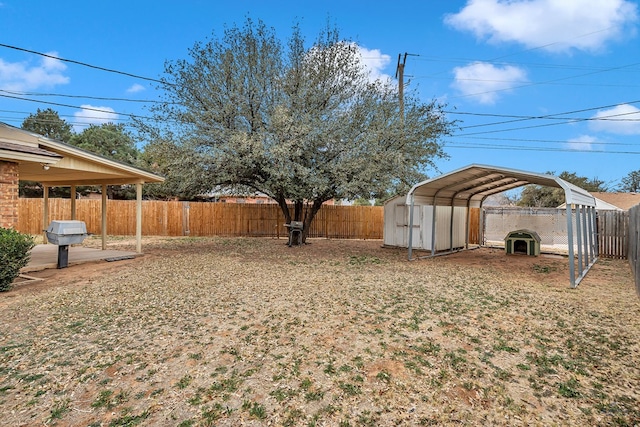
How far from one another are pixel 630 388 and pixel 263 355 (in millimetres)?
3182

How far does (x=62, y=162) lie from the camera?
7590 millimetres

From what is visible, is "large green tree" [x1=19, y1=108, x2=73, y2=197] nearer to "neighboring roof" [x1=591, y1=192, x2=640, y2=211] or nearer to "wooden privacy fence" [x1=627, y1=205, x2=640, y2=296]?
"wooden privacy fence" [x1=627, y1=205, x2=640, y2=296]

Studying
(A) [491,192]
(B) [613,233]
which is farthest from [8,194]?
(B) [613,233]

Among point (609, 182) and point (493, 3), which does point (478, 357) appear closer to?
point (493, 3)

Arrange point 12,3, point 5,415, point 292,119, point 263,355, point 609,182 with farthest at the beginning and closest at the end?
1. point 609,182
2. point 12,3
3. point 292,119
4. point 263,355
5. point 5,415

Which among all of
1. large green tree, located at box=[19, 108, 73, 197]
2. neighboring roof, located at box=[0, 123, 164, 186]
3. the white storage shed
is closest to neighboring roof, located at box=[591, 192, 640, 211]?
the white storage shed

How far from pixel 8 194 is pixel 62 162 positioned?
1519mm

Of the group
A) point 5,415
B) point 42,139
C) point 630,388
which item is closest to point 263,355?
point 5,415

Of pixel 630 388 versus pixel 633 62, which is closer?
pixel 630 388

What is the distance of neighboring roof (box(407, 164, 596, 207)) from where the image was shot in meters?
7.61

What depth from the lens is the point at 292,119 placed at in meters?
9.03

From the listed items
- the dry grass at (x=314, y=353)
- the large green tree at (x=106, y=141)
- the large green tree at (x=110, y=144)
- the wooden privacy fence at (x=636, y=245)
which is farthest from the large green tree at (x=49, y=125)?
the wooden privacy fence at (x=636, y=245)

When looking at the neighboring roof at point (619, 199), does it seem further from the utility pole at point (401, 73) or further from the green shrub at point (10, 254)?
the green shrub at point (10, 254)

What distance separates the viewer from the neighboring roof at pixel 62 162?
6324 millimetres
